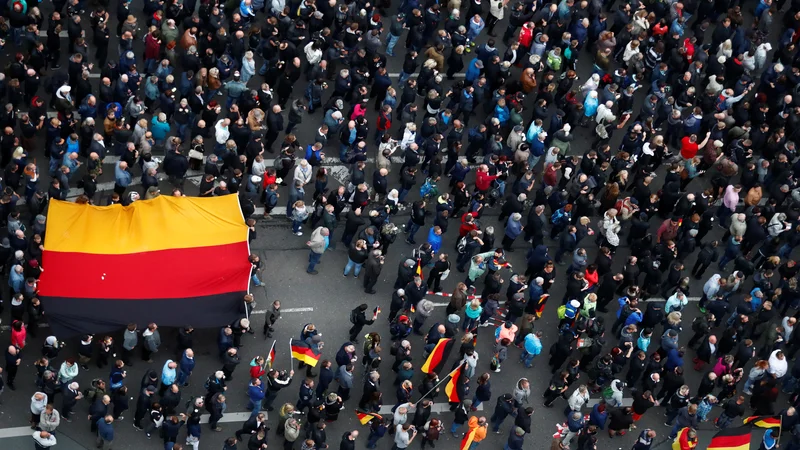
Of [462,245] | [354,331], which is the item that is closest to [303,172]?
Result: [354,331]

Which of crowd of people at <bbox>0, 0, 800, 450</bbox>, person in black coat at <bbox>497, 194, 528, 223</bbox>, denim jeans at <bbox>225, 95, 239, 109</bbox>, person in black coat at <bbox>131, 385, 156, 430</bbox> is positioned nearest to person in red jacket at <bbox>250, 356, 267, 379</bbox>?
crowd of people at <bbox>0, 0, 800, 450</bbox>

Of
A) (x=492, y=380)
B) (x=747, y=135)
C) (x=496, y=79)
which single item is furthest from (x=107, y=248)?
(x=747, y=135)

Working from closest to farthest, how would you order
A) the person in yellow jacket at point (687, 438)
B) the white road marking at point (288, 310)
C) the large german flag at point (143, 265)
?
the large german flag at point (143, 265), the person in yellow jacket at point (687, 438), the white road marking at point (288, 310)

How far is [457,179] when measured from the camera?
3738 centimetres

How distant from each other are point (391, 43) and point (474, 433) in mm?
13306

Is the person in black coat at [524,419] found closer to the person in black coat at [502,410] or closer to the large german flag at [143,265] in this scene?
the person in black coat at [502,410]

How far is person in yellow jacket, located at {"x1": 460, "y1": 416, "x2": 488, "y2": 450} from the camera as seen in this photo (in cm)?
3238

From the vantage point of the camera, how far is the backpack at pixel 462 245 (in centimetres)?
3624

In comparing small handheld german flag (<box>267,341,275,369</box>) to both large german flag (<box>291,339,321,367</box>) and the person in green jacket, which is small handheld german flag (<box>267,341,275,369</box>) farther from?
the person in green jacket

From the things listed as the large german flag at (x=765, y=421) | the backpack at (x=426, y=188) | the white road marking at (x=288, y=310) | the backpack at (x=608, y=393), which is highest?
the backpack at (x=426, y=188)

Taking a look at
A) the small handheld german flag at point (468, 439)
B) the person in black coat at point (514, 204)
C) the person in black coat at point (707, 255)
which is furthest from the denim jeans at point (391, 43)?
the small handheld german flag at point (468, 439)

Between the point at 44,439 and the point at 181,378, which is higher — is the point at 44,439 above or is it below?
below

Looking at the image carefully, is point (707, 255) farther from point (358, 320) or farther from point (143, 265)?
point (143, 265)

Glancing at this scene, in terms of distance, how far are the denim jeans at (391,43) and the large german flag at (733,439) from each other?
48.2 feet
